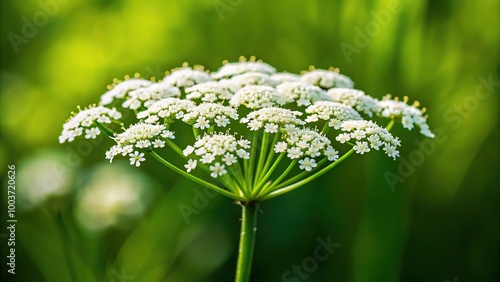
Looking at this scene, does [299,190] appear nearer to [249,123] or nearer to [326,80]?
[326,80]

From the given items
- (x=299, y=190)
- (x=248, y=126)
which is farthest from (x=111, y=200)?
(x=248, y=126)

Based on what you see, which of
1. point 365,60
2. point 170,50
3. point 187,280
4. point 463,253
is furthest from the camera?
point 170,50

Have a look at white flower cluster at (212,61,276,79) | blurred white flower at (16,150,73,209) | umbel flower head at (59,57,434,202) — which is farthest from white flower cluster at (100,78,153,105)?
blurred white flower at (16,150,73,209)

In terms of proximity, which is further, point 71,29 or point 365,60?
point 71,29

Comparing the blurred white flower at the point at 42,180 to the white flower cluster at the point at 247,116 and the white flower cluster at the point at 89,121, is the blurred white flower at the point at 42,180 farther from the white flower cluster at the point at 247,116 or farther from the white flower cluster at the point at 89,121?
the white flower cluster at the point at 89,121

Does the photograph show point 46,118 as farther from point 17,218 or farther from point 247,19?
Answer: point 247,19

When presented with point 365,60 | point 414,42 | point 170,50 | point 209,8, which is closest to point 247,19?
point 209,8
